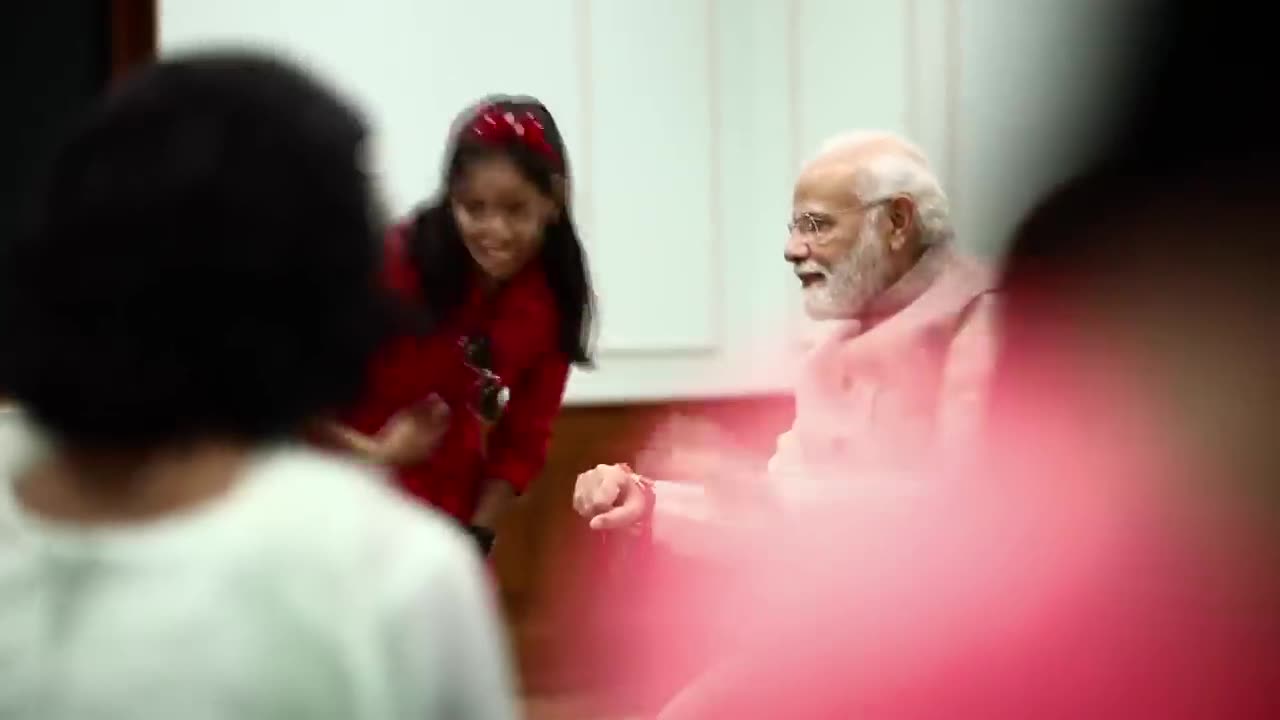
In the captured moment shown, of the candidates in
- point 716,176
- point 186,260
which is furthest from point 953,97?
point 186,260

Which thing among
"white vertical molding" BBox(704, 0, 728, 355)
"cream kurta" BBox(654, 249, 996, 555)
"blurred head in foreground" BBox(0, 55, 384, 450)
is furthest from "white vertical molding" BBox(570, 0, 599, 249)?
"blurred head in foreground" BBox(0, 55, 384, 450)

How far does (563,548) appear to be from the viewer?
1530 millimetres

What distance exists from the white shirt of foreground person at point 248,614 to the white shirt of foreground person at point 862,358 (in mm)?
815

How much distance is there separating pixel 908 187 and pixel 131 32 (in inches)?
29.8

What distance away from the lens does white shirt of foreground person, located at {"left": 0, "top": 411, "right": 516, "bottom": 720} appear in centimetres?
46

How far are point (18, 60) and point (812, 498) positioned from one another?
2.84ft

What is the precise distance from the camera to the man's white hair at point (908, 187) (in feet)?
4.54

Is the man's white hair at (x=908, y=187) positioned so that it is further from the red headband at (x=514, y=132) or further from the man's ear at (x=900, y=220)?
the red headband at (x=514, y=132)

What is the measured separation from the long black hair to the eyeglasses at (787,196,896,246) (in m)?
0.21

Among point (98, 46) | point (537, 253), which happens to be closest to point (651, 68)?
point (537, 253)

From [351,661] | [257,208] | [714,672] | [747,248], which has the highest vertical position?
[257,208]

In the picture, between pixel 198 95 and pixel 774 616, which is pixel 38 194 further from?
pixel 774 616

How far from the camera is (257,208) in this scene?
46cm

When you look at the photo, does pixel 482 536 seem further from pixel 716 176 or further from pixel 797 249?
pixel 716 176
